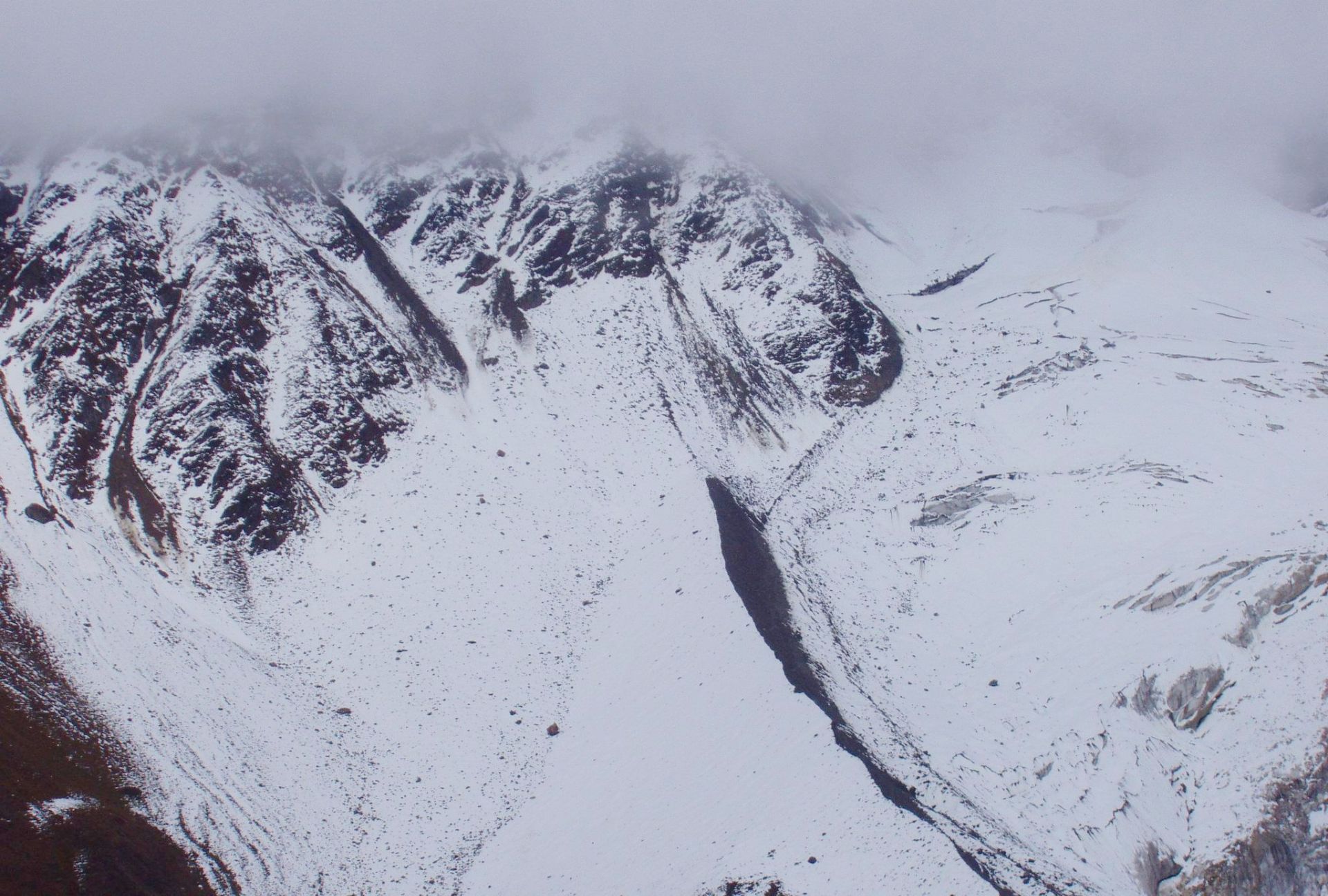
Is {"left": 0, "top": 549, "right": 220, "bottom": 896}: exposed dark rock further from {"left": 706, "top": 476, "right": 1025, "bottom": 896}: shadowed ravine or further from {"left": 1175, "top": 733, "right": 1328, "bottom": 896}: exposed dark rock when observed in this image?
{"left": 1175, "top": 733, "right": 1328, "bottom": 896}: exposed dark rock

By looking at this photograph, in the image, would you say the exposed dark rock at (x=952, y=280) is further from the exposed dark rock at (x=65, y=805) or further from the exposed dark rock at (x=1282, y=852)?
the exposed dark rock at (x=65, y=805)

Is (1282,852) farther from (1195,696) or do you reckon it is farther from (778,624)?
(778,624)

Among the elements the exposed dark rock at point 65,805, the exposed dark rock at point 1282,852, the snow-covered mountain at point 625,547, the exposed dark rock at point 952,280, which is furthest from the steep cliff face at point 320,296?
the exposed dark rock at point 1282,852

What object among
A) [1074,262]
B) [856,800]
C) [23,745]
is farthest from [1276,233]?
[23,745]

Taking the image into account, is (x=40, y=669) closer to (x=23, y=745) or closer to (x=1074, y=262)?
(x=23, y=745)

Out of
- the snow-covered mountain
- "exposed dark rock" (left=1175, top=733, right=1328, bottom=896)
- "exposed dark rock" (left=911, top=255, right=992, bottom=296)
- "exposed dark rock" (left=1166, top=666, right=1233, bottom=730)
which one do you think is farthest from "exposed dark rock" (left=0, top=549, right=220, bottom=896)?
"exposed dark rock" (left=911, top=255, right=992, bottom=296)
